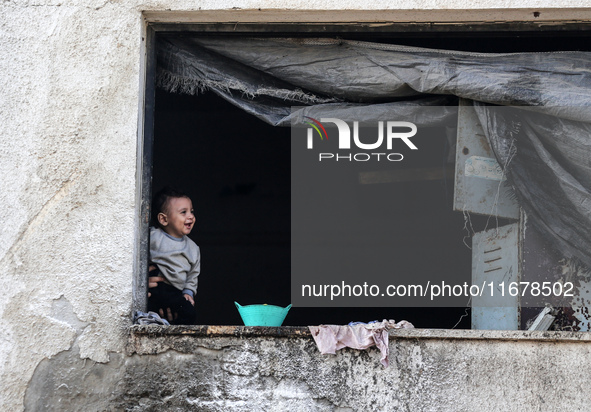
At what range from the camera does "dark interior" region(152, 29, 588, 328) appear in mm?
6898

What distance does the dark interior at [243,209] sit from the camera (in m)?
6.90

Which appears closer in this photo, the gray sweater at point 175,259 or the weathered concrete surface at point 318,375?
the weathered concrete surface at point 318,375

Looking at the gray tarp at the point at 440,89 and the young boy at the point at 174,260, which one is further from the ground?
the gray tarp at the point at 440,89

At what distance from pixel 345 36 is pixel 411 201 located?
3027 millimetres

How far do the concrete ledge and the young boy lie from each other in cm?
45

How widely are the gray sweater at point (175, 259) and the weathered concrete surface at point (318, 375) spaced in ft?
1.79

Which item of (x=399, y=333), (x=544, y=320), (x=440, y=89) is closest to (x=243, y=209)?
(x=440, y=89)

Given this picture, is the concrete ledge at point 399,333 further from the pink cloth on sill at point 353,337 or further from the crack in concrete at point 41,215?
the crack in concrete at point 41,215

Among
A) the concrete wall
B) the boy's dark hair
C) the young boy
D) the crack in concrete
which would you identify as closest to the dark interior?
the boy's dark hair

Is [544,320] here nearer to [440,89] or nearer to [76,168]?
[440,89]

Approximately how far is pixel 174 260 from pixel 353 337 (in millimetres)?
1039

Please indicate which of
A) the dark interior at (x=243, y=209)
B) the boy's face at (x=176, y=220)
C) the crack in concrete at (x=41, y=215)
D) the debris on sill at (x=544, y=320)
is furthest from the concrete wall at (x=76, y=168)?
the dark interior at (x=243, y=209)

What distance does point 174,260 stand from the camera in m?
4.07

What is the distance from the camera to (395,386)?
11.4 feet
